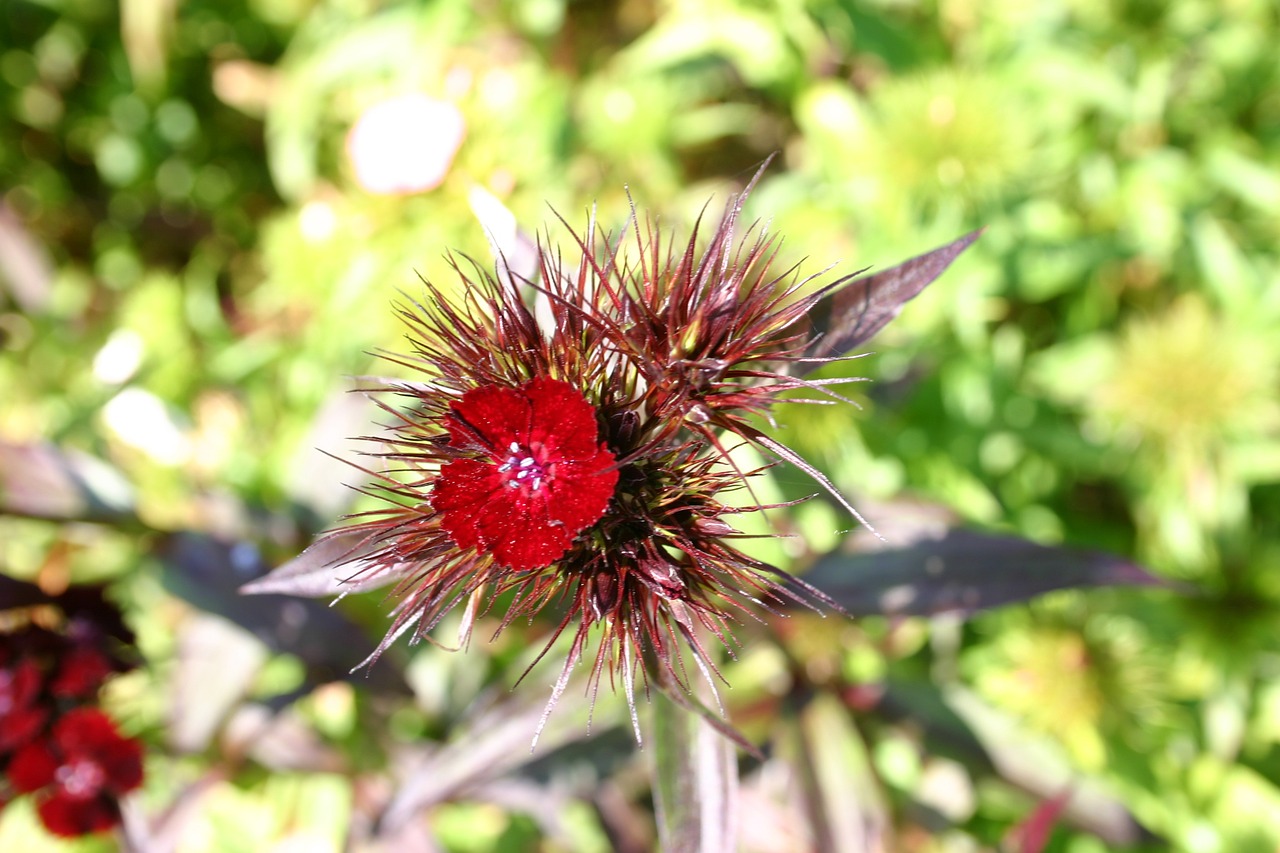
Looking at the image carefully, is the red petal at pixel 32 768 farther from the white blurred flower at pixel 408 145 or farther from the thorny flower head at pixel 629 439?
the white blurred flower at pixel 408 145

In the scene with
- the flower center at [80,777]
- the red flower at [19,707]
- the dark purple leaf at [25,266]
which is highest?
the dark purple leaf at [25,266]

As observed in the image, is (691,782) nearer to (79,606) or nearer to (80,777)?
(80,777)

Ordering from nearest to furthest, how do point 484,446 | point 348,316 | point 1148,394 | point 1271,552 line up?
point 484,446, point 1148,394, point 1271,552, point 348,316

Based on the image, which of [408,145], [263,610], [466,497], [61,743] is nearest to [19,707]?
[61,743]

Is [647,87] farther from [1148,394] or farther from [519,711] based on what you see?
[519,711]

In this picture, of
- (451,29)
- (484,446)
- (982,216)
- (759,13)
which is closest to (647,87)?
(759,13)

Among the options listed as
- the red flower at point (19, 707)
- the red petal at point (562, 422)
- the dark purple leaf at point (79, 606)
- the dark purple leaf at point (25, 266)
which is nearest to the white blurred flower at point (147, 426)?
the dark purple leaf at point (25, 266)
